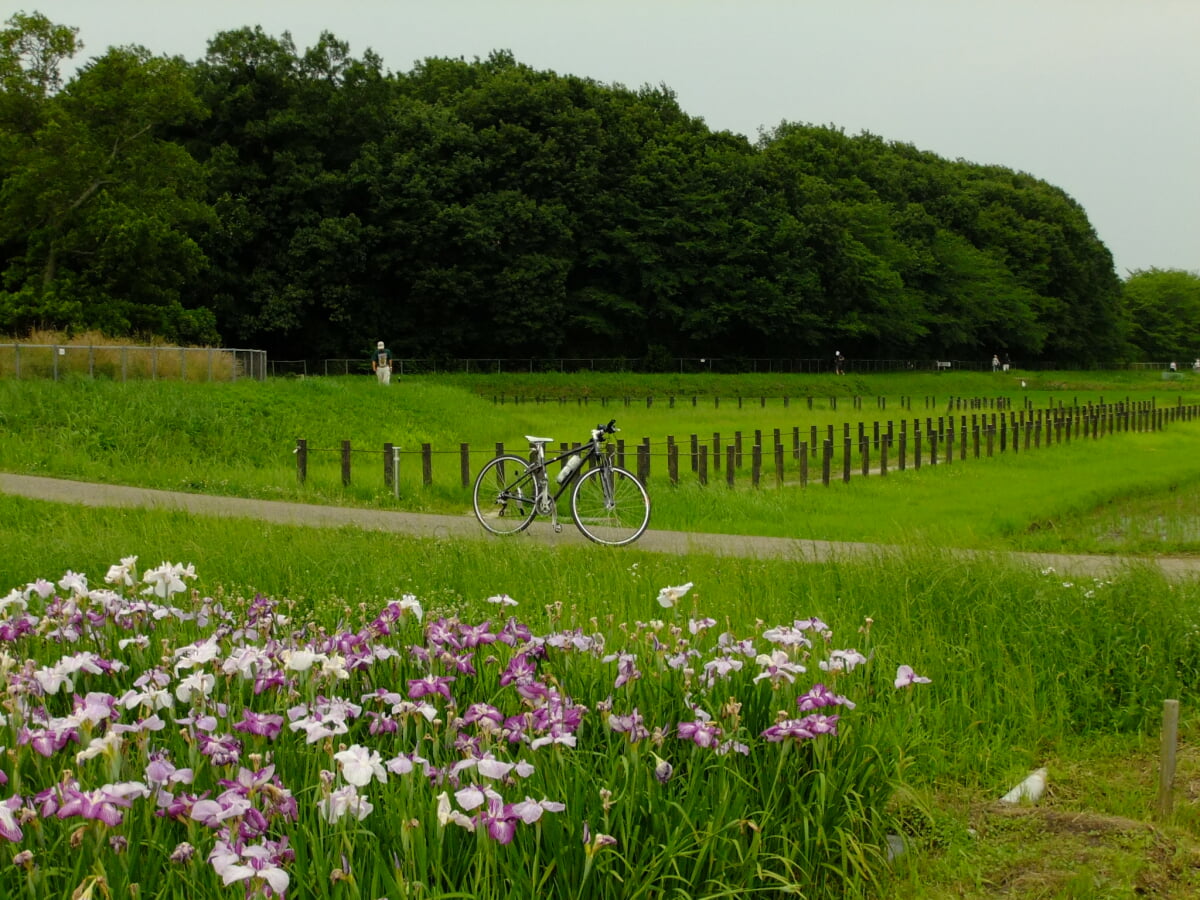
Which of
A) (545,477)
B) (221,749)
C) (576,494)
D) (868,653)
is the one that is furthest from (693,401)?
(221,749)

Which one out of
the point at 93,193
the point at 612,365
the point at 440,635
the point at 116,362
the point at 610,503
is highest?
the point at 93,193

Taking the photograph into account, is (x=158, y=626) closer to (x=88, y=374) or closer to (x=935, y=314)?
(x=88, y=374)

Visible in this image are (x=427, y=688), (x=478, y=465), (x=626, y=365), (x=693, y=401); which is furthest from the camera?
(x=626, y=365)

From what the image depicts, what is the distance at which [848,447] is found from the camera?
65.8ft

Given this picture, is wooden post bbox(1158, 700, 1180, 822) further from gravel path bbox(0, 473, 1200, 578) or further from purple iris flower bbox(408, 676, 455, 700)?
gravel path bbox(0, 473, 1200, 578)

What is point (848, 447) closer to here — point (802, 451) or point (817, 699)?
point (802, 451)

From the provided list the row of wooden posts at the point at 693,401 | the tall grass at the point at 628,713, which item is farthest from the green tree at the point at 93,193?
the tall grass at the point at 628,713

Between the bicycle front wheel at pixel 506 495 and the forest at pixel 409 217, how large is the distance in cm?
3090

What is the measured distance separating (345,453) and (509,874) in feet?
46.4

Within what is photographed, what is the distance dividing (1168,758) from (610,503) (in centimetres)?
772

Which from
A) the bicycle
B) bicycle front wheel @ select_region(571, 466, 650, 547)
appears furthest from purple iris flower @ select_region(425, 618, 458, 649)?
bicycle front wheel @ select_region(571, 466, 650, 547)

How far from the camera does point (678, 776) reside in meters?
3.82

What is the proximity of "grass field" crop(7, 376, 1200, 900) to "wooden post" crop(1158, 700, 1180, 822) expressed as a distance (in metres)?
0.08

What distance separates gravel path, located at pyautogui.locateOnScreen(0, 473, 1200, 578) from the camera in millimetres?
9359
